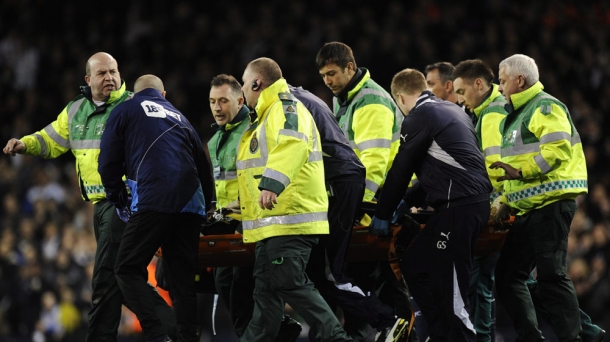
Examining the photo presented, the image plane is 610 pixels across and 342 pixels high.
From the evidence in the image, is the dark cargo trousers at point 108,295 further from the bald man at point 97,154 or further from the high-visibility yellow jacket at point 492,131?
the high-visibility yellow jacket at point 492,131

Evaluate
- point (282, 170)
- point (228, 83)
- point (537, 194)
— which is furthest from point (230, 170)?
point (537, 194)

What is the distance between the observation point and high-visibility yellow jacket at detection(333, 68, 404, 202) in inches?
296

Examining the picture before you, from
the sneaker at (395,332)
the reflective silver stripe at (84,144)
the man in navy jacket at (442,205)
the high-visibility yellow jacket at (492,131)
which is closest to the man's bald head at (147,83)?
the reflective silver stripe at (84,144)

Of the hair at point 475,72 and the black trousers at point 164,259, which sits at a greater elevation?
the hair at point 475,72

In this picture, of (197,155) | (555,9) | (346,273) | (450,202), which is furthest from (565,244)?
(555,9)

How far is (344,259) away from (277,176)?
101 centimetres

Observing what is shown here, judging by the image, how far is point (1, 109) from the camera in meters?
14.8

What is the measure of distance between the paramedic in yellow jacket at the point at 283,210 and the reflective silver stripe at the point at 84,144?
1.62 m

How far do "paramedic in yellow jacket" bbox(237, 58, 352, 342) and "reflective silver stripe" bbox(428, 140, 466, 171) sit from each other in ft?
2.62

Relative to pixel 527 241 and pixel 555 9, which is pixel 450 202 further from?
pixel 555 9

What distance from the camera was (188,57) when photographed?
15414 millimetres

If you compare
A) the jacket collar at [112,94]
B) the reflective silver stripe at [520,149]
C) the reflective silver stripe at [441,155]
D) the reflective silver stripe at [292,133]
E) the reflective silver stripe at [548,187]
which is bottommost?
the reflective silver stripe at [548,187]

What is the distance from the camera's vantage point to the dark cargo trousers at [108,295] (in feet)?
24.6

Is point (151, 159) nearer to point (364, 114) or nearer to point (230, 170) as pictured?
point (230, 170)
